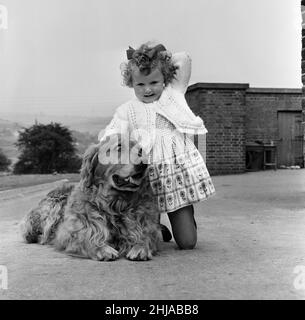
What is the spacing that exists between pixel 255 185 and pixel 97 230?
6.89 meters

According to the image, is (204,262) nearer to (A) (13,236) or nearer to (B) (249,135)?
(A) (13,236)

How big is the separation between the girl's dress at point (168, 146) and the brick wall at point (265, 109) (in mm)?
11185

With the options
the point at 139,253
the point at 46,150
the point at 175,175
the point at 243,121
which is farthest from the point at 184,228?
the point at 243,121

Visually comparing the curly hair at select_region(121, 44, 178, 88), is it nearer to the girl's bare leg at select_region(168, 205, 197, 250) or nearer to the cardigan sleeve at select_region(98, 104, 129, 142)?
the cardigan sleeve at select_region(98, 104, 129, 142)

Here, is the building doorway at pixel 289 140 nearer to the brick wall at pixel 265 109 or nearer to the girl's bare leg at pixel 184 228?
the brick wall at pixel 265 109

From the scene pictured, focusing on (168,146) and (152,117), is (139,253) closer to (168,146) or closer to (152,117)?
(168,146)

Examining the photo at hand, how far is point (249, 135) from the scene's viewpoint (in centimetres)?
1484

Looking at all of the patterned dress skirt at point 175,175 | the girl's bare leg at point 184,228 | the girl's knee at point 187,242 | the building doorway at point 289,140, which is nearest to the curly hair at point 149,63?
the patterned dress skirt at point 175,175

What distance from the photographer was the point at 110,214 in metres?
3.41

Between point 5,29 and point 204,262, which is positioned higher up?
point 5,29

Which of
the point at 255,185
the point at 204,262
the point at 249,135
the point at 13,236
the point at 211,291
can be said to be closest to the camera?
the point at 211,291

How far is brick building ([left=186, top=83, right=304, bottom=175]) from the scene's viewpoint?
13742mm
